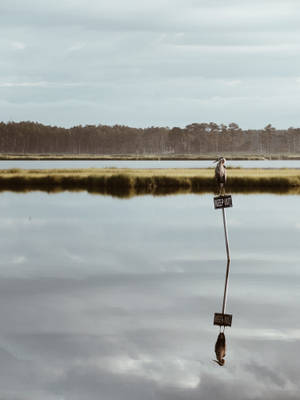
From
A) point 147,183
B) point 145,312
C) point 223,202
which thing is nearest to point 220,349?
point 145,312

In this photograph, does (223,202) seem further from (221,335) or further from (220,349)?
(220,349)

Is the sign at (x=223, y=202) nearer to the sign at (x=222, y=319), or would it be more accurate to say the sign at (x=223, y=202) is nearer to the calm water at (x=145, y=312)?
the calm water at (x=145, y=312)

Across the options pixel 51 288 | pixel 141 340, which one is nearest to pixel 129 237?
pixel 51 288

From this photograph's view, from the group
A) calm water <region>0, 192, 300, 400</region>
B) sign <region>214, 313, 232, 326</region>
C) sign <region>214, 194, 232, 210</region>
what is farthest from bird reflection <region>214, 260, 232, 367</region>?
sign <region>214, 194, 232, 210</region>

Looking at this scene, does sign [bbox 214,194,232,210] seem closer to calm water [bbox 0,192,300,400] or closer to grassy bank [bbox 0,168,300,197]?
calm water [bbox 0,192,300,400]

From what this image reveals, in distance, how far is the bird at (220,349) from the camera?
1121 centimetres

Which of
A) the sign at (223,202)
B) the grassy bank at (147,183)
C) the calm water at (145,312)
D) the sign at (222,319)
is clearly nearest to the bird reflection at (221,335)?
the sign at (222,319)

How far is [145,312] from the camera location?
48.0ft

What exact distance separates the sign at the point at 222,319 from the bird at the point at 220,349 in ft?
2.33

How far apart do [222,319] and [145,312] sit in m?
1.75

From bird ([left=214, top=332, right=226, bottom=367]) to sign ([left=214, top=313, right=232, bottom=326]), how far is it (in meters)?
0.71

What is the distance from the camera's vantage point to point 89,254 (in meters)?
23.7

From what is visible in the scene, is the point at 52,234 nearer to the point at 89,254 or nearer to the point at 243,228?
the point at 89,254

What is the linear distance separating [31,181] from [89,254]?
41.1 m
